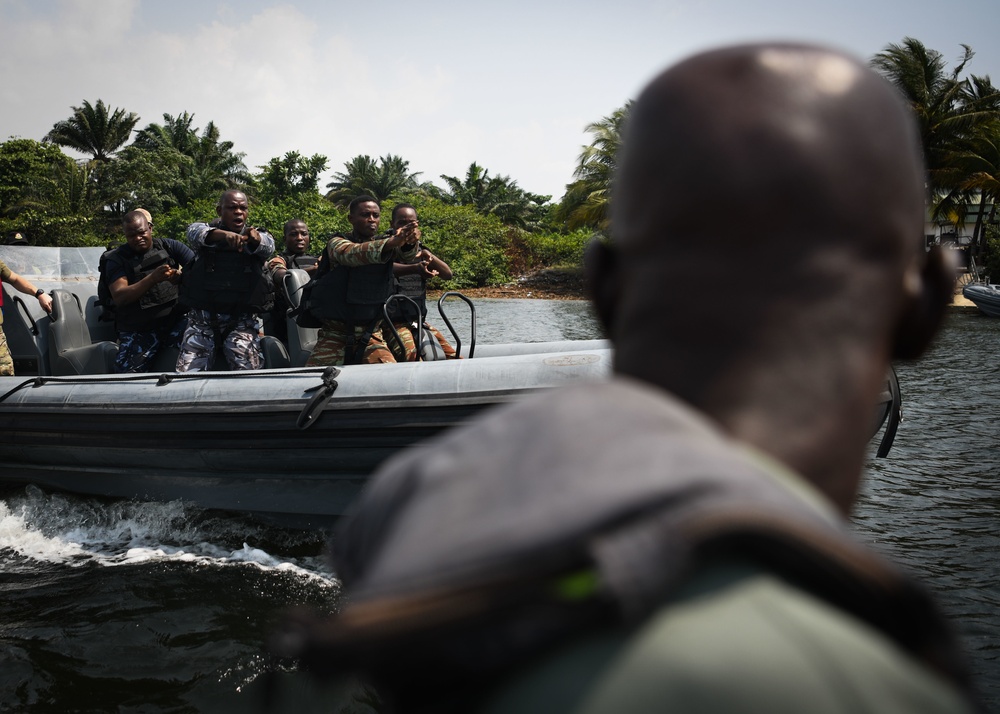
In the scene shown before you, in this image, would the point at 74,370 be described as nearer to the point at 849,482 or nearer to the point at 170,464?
the point at 170,464

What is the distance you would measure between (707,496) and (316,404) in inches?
173

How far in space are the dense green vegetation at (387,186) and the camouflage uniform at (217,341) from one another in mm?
21899

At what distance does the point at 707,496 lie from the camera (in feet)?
1.31

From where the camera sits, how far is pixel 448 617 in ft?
1.28

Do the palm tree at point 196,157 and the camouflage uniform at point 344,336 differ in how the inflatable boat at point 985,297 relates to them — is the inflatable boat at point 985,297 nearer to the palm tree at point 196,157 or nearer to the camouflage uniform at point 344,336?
the camouflage uniform at point 344,336

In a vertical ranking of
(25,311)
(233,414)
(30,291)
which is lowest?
(233,414)

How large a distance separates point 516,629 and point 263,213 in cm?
3391

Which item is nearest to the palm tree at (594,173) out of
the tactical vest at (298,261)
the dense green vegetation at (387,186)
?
the dense green vegetation at (387,186)

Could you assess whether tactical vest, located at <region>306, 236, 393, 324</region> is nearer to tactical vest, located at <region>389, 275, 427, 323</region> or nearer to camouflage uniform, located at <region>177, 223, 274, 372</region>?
tactical vest, located at <region>389, 275, 427, 323</region>

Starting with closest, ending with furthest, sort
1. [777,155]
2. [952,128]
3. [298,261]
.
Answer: [777,155] → [298,261] → [952,128]

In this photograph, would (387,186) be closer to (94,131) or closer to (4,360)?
(94,131)

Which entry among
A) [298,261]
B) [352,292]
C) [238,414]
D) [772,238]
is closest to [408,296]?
[352,292]

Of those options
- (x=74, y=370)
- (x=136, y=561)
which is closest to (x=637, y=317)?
(x=136, y=561)

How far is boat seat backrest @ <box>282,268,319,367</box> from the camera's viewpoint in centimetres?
609
